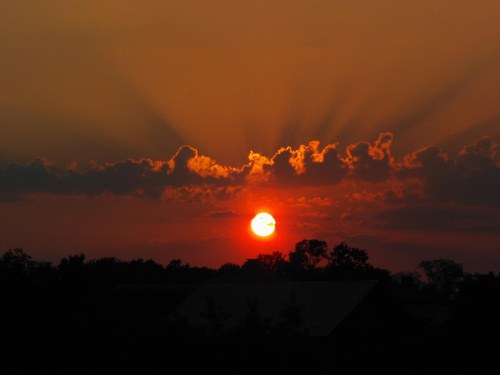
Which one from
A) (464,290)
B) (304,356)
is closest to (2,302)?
(304,356)

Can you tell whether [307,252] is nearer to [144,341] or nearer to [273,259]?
[273,259]

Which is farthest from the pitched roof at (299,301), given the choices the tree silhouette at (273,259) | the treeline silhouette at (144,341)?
the tree silhouette at (273,259)

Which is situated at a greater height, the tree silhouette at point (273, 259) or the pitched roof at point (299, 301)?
the tree silhouette at point (273, 259)

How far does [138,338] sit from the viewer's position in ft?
104

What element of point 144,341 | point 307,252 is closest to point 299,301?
point 144,341

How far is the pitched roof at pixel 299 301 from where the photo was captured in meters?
44.9

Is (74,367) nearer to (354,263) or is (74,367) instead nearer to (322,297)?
(322,297)

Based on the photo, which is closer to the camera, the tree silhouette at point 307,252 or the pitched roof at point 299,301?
the pitched roof at point 299,301

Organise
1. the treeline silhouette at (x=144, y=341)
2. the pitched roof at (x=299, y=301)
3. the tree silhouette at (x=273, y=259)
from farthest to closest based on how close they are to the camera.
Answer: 1. the tree silhouette at (x=273, y=259)
2. the pitched roof at (x=299, y=301)
3. the treeline silhouette at (x=144, y=341)

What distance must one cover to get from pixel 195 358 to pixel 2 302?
11467 millimetres

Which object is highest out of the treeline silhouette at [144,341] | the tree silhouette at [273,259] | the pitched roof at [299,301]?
the tree silhouette at [273,259]

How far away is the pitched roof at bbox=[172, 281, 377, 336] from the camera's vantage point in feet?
147

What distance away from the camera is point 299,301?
48.0 metres

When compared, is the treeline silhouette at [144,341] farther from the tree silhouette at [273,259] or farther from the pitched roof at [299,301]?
the tree silhouette at [273,259]
